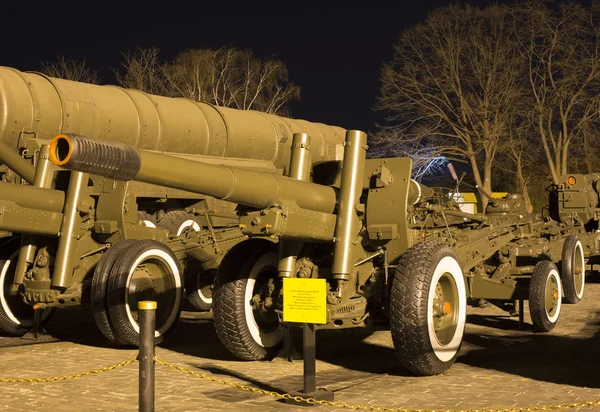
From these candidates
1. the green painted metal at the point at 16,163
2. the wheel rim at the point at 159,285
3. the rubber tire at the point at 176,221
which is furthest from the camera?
the rubber tire at the point at 176,221

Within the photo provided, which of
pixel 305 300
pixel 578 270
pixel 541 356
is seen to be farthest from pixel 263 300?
pixel 578 270

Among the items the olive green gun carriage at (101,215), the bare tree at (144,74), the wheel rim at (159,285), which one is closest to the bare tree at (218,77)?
the bare tree at (144,74)

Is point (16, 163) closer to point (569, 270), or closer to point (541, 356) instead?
point (541, 356)

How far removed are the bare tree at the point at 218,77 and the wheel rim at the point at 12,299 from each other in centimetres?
2596

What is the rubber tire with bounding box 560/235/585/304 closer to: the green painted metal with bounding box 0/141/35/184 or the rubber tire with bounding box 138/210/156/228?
the rubber tire with bounding box 138/210/156/228

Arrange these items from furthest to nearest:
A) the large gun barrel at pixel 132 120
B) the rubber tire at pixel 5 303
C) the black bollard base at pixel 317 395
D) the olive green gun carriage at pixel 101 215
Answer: the large gun barrel at pixel 132 120
the rubber tire at pixel 5 303
the olive green gun carriage at pixel 101 215
the black bollard base at pixel 317 395

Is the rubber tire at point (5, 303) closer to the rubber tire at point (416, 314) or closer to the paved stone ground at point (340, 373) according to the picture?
the paved stone ground at point (340, 373)

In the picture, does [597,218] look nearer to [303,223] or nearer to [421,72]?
[303,223]

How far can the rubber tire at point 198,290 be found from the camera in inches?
570

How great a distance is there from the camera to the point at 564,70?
138 feet

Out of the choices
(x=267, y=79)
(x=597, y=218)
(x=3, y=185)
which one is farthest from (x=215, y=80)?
(x=3, y=185)

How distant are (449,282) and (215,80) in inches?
1267

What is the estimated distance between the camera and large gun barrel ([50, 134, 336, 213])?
634 cm

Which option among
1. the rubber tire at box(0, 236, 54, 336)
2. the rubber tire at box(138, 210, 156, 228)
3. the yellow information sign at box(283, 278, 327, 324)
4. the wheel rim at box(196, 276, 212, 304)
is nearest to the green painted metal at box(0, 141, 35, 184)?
the rubber tire at box(0, 236, 54, 336)
